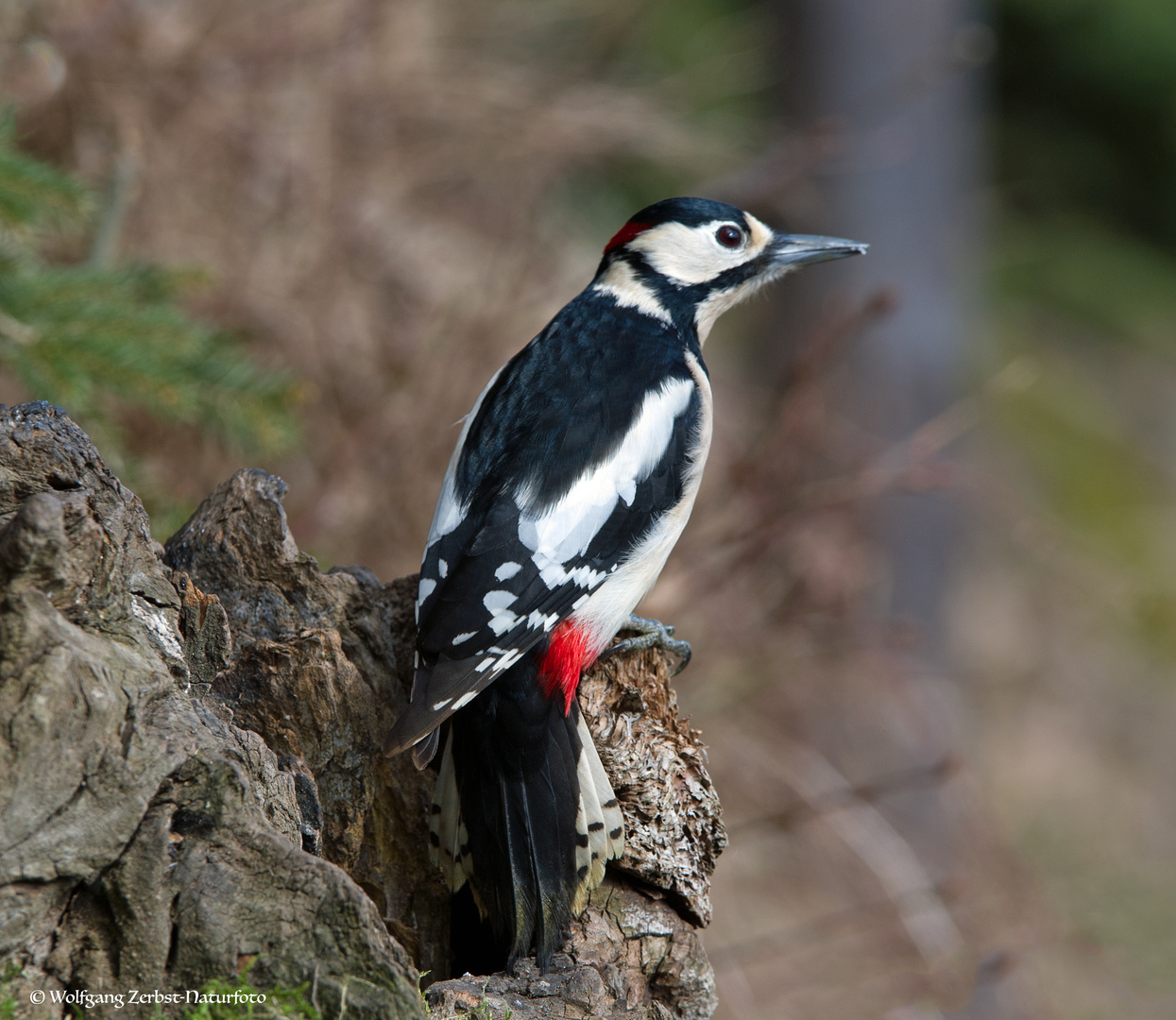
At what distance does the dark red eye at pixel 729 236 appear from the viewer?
3258 mm

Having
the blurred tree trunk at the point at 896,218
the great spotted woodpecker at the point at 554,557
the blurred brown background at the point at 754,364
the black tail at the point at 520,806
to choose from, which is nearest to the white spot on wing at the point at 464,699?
the great spotted woodpecker at the point at 554,557

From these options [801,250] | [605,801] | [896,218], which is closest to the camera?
[605,801]

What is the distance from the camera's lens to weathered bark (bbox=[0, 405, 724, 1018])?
5.06 feet

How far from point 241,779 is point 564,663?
833mm

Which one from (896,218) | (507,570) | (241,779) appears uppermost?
(896,218)

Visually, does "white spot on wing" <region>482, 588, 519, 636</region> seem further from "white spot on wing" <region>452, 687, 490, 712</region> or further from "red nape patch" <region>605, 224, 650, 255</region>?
"red nape patch" <region>605, 224, 650, 255</region>

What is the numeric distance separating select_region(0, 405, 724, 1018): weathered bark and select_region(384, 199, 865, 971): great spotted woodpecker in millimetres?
111

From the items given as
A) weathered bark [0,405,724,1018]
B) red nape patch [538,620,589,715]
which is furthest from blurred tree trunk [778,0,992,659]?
weathered bark [0,405,724,1018]

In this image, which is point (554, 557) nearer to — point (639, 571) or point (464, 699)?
point (639, 571)

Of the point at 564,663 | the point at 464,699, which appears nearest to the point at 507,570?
the point at 564,663

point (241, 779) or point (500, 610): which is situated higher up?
point (500, 610)

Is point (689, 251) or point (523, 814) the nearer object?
point (523, 814)

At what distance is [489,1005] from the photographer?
1829mm

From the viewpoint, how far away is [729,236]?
3271 mm
